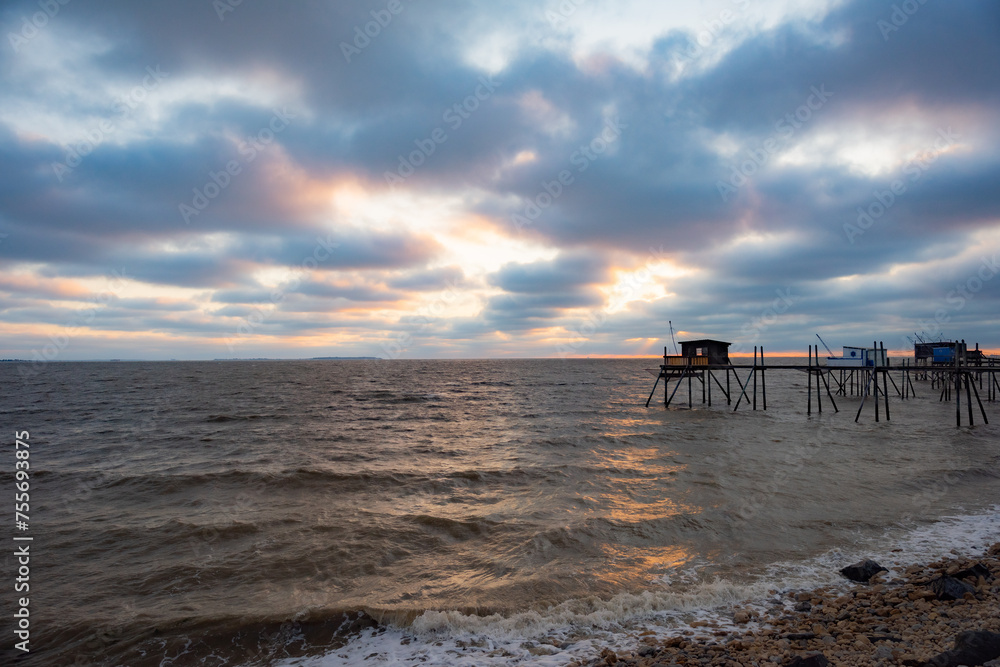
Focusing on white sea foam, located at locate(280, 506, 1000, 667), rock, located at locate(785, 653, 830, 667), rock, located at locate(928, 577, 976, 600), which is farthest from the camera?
rock, located at locate(928, 577, 976, 600)

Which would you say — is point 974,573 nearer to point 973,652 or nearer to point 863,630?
point 863,630

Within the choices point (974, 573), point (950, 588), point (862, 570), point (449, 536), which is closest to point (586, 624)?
point (449, 536)

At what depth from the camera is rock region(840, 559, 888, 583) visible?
8719mm

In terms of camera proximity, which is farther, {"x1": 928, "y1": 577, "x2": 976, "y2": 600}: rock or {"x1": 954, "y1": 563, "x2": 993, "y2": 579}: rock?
{"x1": 954, "y1": 563, "x2": 993, "y2": 579}: rock

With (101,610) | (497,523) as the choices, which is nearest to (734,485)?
(497,523)

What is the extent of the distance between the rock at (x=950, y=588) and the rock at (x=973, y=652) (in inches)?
96.7

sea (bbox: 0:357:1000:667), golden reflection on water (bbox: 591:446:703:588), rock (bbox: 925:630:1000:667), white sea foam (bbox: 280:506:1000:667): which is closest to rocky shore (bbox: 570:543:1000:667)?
rock (bbox: 925:630:1000:667)

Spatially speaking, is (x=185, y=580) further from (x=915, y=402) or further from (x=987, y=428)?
(x=915, y=402)

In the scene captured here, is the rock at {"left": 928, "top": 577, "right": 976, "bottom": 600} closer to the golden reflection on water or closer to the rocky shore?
the rocky shore

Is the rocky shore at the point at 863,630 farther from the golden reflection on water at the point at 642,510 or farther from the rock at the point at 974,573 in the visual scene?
the golden reflection on water at the point at 642,510

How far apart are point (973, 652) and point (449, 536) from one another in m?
9.39

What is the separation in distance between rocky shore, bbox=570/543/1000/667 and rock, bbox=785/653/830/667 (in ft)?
0.03

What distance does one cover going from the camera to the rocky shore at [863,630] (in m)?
5.77

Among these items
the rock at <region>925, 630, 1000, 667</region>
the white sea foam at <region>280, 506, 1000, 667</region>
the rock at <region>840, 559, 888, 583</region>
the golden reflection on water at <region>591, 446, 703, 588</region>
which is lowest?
the golden reflection on water at <region>591, 446, 703, 588</region>
